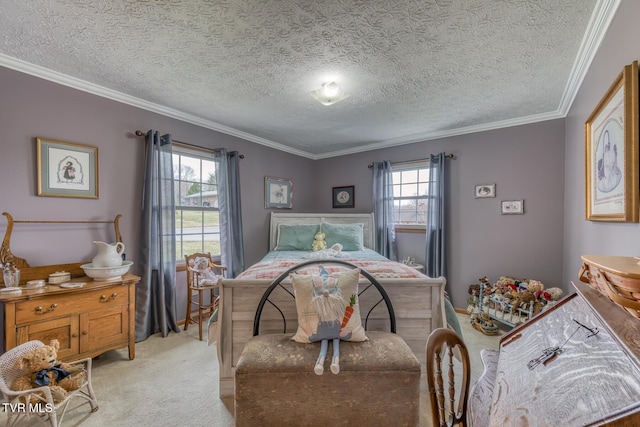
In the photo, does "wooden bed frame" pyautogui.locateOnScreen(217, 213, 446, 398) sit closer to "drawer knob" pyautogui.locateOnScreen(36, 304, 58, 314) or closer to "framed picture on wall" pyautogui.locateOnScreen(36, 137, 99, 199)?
"drawer knob" pyautogui.locateOnScreen(36, 304, 58, 314)

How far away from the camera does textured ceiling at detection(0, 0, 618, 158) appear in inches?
62.5

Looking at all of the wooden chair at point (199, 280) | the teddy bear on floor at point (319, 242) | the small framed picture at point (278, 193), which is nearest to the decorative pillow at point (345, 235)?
the teddy bear on floor at point (319, 242)

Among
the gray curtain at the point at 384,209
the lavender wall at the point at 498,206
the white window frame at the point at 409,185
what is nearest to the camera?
the lavender wall at the point at 498,206

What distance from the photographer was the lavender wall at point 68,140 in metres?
2.17

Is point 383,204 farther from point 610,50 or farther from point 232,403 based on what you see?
point 232,403

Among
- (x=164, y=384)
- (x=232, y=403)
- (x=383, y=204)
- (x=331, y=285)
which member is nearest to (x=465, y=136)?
(x=383, y=204)

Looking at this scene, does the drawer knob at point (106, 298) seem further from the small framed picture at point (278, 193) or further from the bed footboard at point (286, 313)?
the small framed picture at point (278, 193)

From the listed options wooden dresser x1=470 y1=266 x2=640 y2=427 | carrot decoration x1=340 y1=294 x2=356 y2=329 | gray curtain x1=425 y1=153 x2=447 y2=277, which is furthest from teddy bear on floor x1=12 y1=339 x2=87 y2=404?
gray curtain x1=425 y1=153 x2=447 y2=277

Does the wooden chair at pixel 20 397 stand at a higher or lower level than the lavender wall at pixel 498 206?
lower

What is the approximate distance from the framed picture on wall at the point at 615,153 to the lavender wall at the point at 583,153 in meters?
0.08

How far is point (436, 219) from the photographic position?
12.5 ft

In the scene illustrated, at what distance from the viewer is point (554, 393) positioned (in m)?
0.65

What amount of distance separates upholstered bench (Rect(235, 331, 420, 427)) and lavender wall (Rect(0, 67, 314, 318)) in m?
2.14

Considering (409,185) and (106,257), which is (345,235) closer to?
(409,185)
